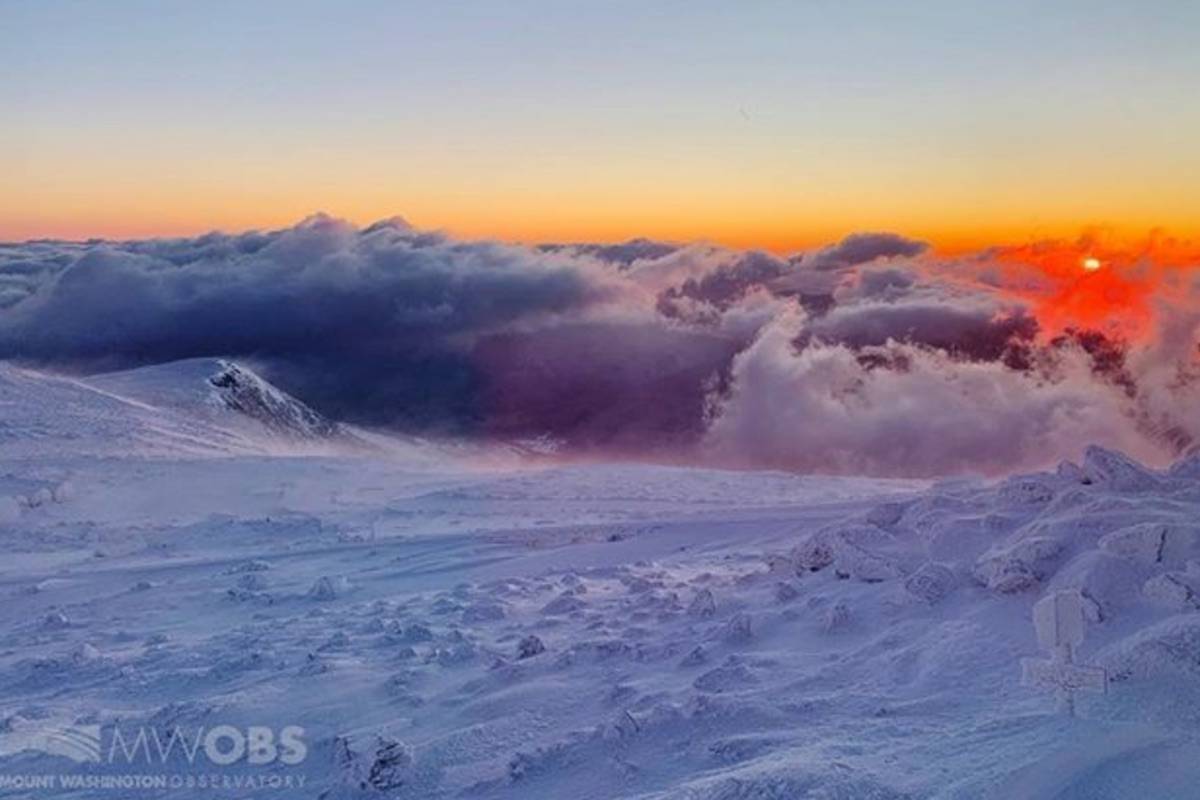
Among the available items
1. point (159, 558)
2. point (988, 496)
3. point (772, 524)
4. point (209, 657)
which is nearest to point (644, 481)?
point (772, 524)

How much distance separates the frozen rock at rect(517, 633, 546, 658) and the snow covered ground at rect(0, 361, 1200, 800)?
68mm

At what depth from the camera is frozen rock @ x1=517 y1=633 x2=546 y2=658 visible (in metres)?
7.95

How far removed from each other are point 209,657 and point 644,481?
53.6 feet

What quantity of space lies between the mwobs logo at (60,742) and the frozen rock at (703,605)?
4.62 metres

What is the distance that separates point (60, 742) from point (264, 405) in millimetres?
84722

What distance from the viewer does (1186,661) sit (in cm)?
524

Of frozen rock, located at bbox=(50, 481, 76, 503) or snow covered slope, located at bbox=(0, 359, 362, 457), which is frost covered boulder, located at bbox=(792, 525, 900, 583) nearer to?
frozen rock, located at bbox=(50, 481, 76, 503)

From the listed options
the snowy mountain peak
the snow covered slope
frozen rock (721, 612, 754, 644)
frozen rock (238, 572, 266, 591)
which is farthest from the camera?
the snowy mountain peak

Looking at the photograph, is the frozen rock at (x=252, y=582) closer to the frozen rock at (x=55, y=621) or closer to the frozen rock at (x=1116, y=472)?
the frozen rock at (x=55, y=621)

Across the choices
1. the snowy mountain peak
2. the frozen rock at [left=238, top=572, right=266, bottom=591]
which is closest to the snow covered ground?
the frozen rock at [left=238, top=572, right=266, bottom=591]

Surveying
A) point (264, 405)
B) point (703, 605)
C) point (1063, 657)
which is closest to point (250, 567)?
point (703, 605)

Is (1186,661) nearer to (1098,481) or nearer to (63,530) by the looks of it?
(1098,481)

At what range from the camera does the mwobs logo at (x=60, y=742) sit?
668cm

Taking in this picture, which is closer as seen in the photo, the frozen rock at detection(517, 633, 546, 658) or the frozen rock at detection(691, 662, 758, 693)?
the frozen rock at detection(691, 662, 758, 693)
